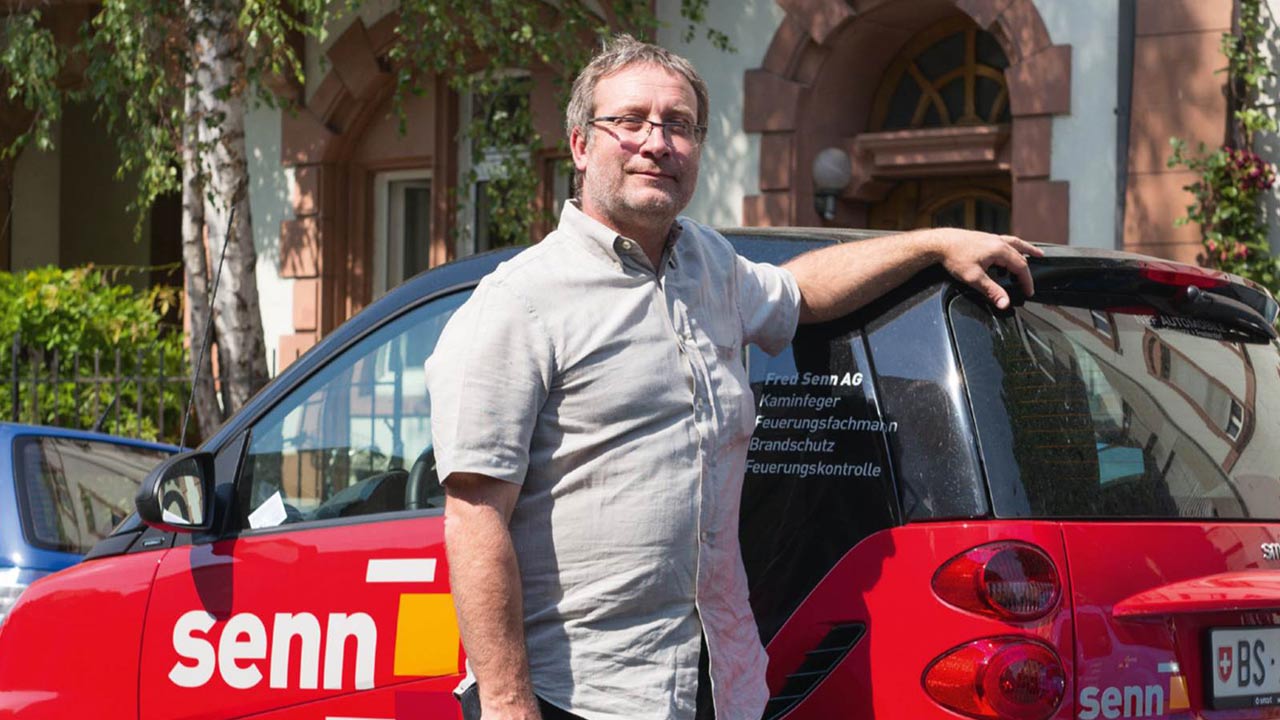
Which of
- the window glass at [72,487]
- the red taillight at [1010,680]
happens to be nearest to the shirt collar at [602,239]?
the red taillight at [1010,680]

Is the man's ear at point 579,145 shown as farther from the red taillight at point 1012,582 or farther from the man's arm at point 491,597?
the red taillight at point 1012,582

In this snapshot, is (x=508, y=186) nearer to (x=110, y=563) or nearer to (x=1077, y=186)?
(x=1077, y=186)

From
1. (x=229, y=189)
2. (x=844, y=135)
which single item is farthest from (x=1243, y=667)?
(x=844, y=135)

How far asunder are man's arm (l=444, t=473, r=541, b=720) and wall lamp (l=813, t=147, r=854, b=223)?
8908 millimetres


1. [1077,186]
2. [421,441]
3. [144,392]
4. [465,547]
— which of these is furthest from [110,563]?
[144,392]

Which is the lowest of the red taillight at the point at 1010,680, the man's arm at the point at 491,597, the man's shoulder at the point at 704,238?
the red taillight at the point at 1010,680

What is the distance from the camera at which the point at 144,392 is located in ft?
42.5

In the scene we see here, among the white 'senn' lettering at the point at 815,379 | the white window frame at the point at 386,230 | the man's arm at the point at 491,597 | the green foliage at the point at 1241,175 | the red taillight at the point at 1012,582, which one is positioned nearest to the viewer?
the man's arm at the point at 491,597

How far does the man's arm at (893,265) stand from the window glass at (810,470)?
0.08 metres

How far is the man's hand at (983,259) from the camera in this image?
122 inches

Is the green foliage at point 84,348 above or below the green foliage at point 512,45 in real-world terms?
below

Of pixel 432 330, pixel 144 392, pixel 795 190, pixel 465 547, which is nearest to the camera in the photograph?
pixel 465 547

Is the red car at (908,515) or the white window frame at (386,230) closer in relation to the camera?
the red car at (908,515)

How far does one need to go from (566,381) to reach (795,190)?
8725mm
